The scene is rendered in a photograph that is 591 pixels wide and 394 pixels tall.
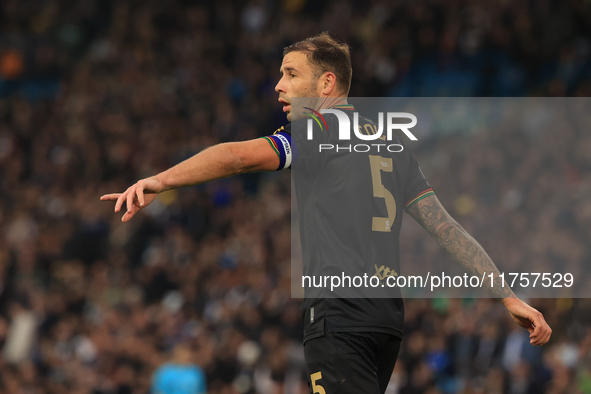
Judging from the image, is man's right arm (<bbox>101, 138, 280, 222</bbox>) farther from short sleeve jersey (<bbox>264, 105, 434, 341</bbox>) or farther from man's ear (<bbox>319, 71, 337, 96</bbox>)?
man's ear (<bbox>319, 71, 337, 96</bbox>)

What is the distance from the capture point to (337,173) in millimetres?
3787

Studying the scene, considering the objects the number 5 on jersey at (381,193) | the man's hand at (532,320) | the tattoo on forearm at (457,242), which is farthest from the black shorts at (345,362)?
the man's hand at (532,320)

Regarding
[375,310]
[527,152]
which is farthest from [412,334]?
[375,310]

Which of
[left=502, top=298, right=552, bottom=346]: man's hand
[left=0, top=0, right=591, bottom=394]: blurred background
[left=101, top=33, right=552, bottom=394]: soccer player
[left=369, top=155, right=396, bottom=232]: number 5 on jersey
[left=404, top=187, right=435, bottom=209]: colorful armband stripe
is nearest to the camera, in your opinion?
[left=101, top=33, right=552, bottom=394]: soccer player

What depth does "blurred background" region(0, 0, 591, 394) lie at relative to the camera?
34.9 feet

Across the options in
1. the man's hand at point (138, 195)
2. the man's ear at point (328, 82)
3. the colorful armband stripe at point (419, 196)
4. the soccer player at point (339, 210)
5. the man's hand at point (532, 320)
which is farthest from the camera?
the colorful armband stripe at point (419, 196)

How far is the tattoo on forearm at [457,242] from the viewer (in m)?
4.12

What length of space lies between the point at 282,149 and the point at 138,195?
767 millimetres

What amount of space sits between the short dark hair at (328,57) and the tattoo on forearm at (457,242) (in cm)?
86

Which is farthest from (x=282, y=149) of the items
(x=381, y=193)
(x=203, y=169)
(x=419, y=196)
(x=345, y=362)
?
(x=345, y=362)

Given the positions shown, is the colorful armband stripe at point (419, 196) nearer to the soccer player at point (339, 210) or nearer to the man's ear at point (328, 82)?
the soccer player at point (339, 210)

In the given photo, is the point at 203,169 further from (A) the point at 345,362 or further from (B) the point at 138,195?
(A) the point at 345,362

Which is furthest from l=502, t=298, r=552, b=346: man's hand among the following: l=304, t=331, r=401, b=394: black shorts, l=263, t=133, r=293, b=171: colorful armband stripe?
l=263, t=133, r=293, b=171: colorful armband stripe

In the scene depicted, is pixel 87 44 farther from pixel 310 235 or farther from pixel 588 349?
pixel 310 235
